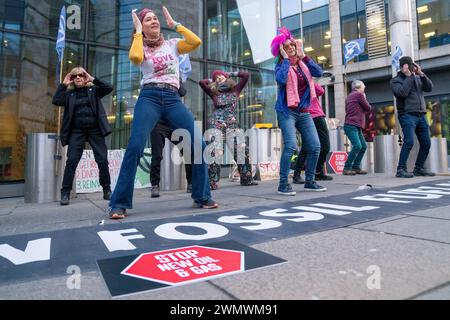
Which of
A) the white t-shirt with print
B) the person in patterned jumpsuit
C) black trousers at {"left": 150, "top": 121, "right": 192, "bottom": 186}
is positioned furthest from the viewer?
the person in patterned jumpsuit

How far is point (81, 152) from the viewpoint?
4.80 meters

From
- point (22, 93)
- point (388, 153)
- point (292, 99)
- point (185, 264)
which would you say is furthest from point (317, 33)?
point (185, 264)

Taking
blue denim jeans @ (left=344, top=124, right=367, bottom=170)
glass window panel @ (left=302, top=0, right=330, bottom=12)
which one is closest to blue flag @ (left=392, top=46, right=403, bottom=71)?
blue denim jeans @ (left=344, top=124, right=367, bottom=170)

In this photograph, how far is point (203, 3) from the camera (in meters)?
9.38

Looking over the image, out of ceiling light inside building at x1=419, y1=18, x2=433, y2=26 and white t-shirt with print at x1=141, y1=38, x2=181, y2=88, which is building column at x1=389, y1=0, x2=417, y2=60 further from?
ceiling light inside building at x1=419, y1=18, x2=433, y2=26

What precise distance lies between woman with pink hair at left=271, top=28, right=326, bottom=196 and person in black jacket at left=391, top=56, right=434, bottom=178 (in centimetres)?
247

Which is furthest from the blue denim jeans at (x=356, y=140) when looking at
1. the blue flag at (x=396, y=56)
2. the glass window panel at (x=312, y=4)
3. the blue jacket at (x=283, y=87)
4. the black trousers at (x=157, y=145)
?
the glass window panel at (x=312, y=4)

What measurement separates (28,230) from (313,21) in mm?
21039

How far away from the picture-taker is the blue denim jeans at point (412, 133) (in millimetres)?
6133

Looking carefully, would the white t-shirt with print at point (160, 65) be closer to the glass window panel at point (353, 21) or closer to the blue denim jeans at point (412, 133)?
the blue denim jeans at point (412, 133)

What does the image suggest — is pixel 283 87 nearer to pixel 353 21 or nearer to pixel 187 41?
pixel 187 41

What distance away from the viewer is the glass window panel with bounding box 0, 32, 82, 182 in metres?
6.67

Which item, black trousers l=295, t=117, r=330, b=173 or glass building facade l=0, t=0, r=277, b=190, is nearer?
black trousers l=295, t=117, r=330, b=173

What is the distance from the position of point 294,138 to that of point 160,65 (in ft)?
6.20
